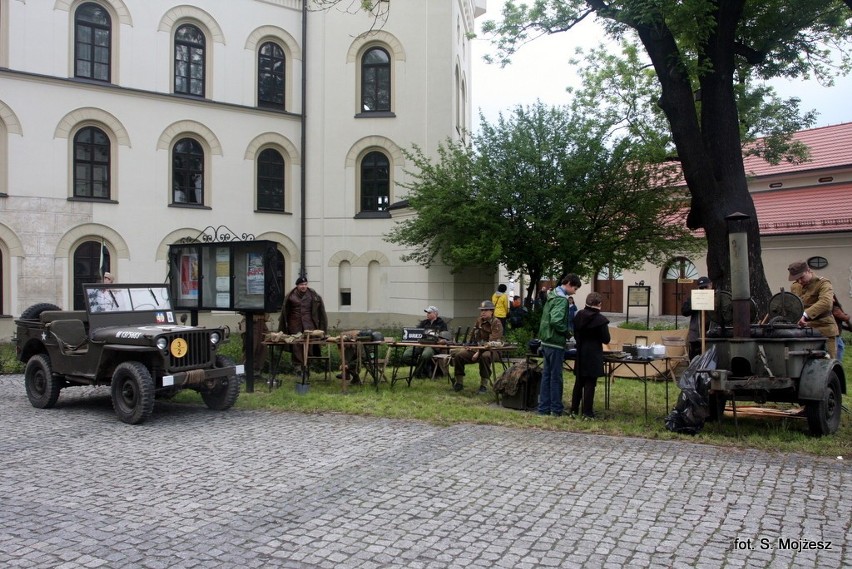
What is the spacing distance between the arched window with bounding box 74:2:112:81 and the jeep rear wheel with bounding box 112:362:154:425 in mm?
14216

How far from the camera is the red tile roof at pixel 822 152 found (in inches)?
1064

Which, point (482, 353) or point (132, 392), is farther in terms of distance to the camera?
point (482, 353)

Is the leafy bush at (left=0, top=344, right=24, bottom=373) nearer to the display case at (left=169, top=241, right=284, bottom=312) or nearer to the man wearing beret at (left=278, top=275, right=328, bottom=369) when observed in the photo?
the display case at (left=169, top=241, right=284, bottom=312)

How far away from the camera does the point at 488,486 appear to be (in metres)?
6.36

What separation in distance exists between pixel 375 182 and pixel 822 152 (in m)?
17.7

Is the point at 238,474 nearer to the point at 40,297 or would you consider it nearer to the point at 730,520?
the point at 730,520

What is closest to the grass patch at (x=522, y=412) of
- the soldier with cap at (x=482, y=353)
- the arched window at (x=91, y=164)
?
the soldier with cap at (x=482, y=353)

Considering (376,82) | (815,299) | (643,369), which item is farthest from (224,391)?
(376,82)

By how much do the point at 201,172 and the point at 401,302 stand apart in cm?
744

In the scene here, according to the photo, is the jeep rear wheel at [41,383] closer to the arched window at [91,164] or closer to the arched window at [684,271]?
the arched window at [91,164]

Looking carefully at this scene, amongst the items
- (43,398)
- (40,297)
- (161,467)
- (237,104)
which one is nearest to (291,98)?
(237,104)

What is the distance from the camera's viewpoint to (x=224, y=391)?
1022 centimetres

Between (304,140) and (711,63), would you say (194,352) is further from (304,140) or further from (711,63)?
(304,140)

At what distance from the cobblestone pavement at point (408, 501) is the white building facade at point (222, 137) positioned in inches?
501
